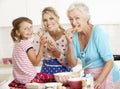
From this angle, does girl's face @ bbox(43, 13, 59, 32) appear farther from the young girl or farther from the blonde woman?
the young girl

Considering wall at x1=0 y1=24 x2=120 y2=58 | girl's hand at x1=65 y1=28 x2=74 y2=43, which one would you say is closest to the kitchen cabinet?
wall at x1=0 y1=24 x2=120 y2=58

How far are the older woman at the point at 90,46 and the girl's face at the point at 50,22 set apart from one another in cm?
28

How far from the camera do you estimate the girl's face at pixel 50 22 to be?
7.23 feet

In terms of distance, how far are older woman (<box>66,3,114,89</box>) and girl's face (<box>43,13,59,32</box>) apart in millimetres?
281

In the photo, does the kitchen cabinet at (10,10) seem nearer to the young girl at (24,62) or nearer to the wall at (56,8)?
A: the wall at (56,8)

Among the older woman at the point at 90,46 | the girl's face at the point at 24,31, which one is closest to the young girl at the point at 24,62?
the girl's face at the point at 24,31

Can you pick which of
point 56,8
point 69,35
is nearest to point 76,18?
point 69,35

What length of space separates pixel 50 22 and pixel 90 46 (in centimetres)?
44

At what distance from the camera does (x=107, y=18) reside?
342 centimetres

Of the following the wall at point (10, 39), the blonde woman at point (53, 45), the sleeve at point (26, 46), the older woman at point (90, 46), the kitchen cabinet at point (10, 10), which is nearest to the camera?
the older woman at point (90, 46)

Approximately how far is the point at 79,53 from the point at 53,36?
1.28ft

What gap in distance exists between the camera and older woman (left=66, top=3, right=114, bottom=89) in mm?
1842

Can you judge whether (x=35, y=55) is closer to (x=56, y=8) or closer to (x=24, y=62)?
(x=24, y=62)

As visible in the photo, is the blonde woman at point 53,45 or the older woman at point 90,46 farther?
the blonde woman at point 53,45
